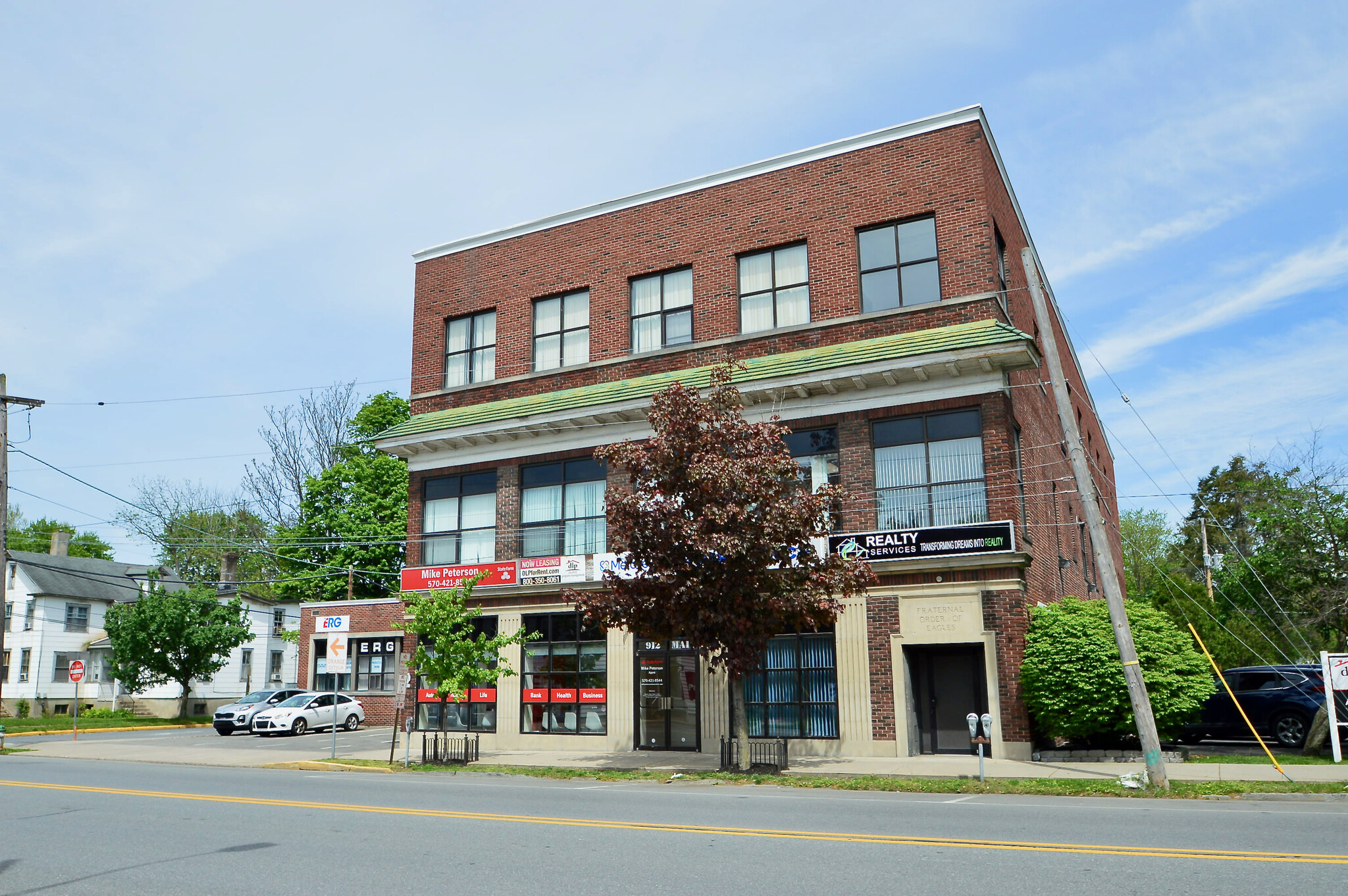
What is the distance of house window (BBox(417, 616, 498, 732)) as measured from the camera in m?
26.9

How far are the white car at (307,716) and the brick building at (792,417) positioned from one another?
33.9 ft

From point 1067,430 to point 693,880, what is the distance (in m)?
11.5

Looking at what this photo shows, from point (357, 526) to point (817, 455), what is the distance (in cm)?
3094

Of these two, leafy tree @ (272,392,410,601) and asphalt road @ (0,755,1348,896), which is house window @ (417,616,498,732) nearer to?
asphalt road @ (0,755,1348,896)

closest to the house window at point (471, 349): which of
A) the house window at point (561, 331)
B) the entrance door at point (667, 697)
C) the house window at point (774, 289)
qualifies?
the house window at point (561, 331)

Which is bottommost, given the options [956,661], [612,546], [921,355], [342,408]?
[956,661]

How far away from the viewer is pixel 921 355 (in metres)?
21.5

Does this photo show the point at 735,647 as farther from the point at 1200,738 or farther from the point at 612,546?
the point at 1200,738

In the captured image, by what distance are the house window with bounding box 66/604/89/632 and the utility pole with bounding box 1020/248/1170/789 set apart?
60.2 m

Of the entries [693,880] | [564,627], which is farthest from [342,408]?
[693,880]

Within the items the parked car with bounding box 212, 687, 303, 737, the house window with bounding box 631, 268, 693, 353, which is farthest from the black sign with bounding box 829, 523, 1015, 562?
the parked car with bounding box 212, 687, 303, 737

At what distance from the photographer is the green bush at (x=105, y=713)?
170ft

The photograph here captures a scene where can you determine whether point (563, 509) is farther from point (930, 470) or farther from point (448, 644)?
point (930, 470)

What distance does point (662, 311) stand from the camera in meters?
26.6
